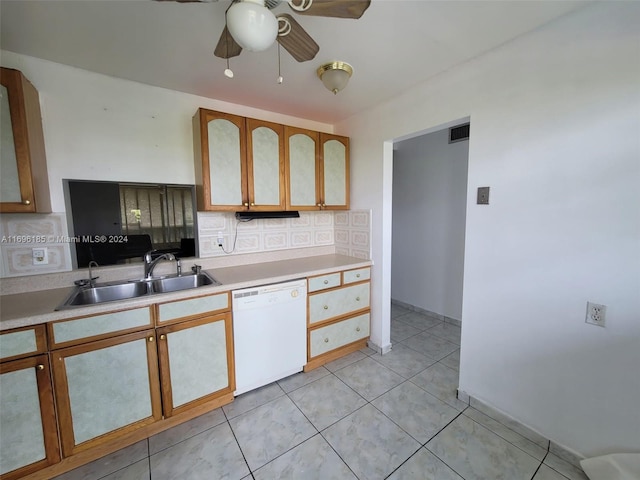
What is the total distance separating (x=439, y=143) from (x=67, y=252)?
12.1ft

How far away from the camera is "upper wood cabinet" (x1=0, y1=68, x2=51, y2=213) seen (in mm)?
1374

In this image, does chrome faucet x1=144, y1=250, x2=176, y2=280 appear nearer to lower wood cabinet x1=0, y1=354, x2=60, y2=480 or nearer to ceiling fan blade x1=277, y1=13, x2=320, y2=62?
lower wood cabinet x1=0, y1=354, x2=60, y2=480

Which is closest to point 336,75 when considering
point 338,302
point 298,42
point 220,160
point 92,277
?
point 298,42

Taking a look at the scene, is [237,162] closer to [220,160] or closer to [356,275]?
[220,160]

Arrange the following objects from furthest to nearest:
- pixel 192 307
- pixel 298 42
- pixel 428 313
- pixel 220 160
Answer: pixel 428 313 < pixel 220 160 < pixel 192 307 < pixel 298 42

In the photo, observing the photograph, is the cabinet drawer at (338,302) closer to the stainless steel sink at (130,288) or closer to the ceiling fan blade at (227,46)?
the stainless steel sink at (130,288)

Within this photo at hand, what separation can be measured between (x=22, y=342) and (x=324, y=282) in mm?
1814

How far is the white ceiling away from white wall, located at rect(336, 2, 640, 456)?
224 mm

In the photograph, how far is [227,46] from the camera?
1.29m

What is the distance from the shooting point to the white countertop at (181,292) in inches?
50.6

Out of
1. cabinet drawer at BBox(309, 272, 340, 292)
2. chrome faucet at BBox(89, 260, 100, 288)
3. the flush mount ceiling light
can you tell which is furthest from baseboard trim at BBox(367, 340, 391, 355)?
chrome faucet at BBox(89, 260, 100, 288)

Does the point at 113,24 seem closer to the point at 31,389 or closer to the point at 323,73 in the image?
the point at 323,73

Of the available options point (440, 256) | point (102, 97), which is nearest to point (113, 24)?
point (102, 97)

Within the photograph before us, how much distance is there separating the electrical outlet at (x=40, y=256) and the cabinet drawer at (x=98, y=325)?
66 centimetres
